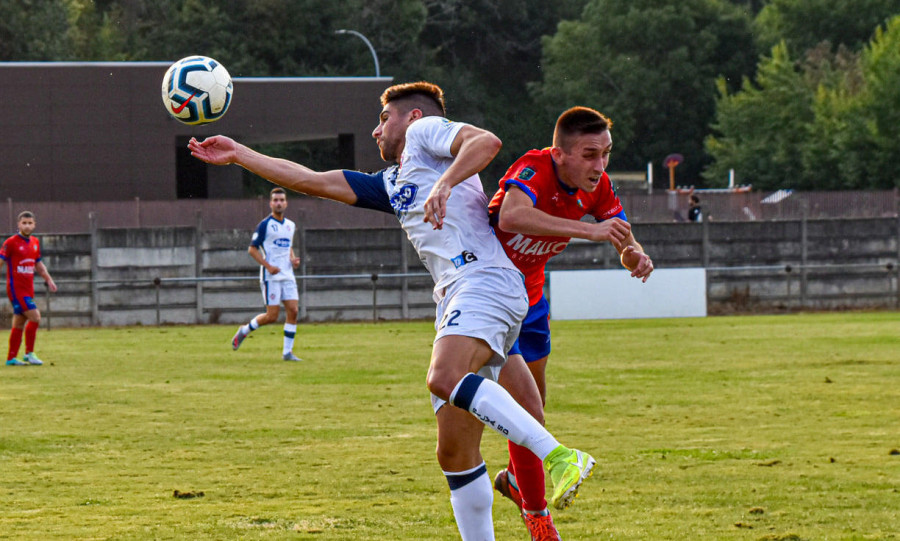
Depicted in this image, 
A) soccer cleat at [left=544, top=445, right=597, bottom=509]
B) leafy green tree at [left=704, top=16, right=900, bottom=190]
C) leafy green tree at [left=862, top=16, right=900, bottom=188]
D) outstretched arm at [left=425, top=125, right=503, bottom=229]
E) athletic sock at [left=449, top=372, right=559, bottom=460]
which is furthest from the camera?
leafy green tree at [left=704, top=16, right=900, bottom=190]

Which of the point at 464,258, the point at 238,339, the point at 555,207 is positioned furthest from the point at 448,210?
the point at 238,339

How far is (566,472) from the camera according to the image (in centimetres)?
473

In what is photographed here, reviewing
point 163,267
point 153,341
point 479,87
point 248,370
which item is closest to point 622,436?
point 248,370

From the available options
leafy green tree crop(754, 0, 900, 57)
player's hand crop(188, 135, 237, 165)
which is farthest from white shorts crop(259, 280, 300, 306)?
leafy green tree crop(754, 0, 900, 57)

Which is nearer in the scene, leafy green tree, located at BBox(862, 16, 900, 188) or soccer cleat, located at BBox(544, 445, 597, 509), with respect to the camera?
soccer cleat, located at BBox(544, 445, 597, 509)

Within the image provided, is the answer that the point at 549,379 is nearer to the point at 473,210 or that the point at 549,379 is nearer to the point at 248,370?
the point at 248,370

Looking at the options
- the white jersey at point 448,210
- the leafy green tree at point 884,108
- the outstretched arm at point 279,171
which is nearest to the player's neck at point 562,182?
the white jersey at point 448,210

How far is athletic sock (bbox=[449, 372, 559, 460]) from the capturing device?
4.92 meters

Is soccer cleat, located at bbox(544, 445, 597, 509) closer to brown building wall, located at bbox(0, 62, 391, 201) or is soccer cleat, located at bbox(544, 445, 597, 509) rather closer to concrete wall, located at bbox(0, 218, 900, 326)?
concrete wall, located at bbox(0, 218, 900, 326)

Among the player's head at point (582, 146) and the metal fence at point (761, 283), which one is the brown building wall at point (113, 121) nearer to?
the metal fence at point (761, 283)

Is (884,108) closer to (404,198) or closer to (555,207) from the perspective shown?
(555,207)

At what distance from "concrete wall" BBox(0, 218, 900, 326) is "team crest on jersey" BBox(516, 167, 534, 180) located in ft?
71.6

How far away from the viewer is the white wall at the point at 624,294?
27.4m

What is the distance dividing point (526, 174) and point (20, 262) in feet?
42.3
